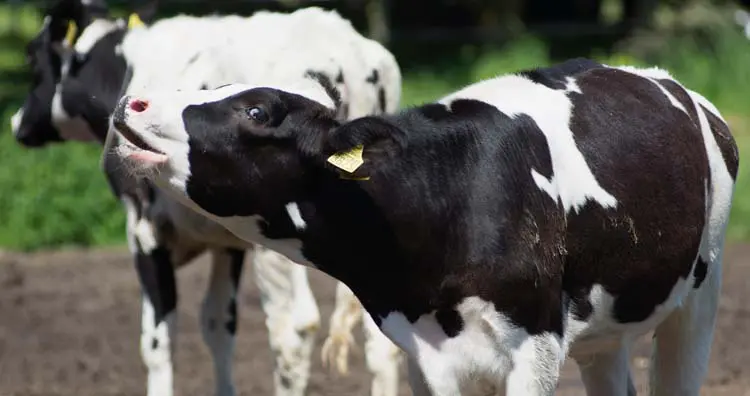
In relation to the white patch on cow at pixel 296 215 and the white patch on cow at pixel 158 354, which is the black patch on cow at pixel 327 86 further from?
the white patch on cow at pixel 158 354

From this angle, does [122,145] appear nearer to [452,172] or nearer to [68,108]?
[452,172]

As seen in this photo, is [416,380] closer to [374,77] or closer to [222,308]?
[374,77]

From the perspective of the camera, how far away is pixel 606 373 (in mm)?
6242

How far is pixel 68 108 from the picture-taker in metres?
8.66

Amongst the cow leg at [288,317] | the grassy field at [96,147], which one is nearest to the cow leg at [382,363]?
the cow leg at [288,317]

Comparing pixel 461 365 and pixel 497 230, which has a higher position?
pixel 497 230

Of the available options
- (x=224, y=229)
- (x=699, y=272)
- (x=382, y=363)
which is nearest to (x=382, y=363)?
(x=382, y=363)

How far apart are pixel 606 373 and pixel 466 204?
144 cm

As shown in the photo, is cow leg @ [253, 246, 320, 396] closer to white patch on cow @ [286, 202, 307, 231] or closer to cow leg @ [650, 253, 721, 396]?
cow leg @ [650, 253, 721, 396]

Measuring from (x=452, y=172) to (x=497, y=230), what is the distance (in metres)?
0.26

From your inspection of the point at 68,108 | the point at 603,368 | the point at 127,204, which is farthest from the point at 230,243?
the point at 603,368

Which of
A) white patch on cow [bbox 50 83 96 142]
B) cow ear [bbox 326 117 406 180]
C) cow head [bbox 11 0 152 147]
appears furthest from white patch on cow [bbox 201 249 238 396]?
cow ear [bbox 326 117 406 180]

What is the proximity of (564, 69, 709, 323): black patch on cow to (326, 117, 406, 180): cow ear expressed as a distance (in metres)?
0.78

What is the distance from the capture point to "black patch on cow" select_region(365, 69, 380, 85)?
25.6ft
